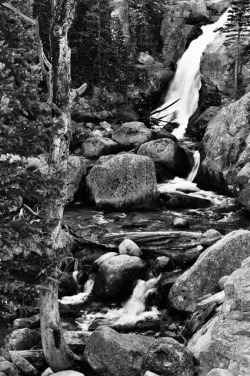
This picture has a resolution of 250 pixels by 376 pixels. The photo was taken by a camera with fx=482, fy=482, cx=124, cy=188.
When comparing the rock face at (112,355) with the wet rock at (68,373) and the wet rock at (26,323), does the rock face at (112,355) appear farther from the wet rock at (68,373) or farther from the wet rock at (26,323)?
the wet rock at (26,323)

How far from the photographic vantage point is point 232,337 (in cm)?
919

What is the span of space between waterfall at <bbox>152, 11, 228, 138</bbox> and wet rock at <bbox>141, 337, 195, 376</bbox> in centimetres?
2971

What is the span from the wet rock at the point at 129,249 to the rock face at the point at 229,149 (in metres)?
9.58

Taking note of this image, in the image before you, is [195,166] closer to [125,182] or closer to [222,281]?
[125,182]

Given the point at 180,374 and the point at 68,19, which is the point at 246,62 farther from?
the point at 180,374

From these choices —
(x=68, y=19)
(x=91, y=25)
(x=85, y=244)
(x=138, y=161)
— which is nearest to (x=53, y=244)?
(x=68, y=19)

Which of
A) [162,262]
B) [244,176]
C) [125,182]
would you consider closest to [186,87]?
[244,176]

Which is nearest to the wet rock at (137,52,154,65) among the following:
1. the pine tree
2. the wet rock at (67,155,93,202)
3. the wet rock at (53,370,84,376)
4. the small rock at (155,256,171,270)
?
the pine tree

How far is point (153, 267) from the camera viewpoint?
17.6m

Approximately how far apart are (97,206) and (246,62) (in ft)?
76.1

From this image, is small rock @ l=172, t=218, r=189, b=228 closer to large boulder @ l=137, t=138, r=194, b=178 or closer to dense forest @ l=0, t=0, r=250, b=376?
dense forest @ l=0, t=0, r=250, b=376

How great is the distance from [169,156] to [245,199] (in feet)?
25.0

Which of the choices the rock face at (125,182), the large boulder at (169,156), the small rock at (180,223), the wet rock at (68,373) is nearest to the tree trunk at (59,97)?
the wet rock at (68,373)

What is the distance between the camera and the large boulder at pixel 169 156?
1190 inches
